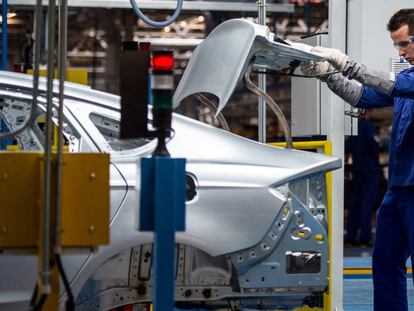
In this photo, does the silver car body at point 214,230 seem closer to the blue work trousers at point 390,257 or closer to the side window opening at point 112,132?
the side window opening at point 112,132

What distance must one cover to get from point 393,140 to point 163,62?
2529 millimetres

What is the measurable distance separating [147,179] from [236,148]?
1465mm

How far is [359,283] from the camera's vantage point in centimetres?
1020

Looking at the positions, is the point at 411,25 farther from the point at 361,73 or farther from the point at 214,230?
the point at 214,230

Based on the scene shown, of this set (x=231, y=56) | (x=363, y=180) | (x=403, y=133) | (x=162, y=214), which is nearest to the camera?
(x=162, y=214)

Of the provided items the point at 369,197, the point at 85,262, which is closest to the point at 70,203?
the point at 85,262

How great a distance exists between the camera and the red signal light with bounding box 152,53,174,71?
432cm

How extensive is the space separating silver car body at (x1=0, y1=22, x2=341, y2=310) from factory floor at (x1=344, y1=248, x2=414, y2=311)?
9.10ft

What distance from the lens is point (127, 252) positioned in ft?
18.5

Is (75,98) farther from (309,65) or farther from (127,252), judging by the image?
(309,65)

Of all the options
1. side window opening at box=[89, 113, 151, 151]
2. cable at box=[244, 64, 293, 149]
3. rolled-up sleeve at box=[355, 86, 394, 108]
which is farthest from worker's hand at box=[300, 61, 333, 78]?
side window opening at box=[89, 113, 151, 151]

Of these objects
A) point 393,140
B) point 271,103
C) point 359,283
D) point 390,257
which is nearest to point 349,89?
point 393,140

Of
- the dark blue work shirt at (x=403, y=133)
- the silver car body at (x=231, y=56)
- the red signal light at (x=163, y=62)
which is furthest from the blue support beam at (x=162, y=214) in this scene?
the dark blue work shirt at (x=403, y=133)

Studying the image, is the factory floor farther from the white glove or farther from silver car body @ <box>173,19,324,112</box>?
silver car body @ <box>173,19,324,112</box>
